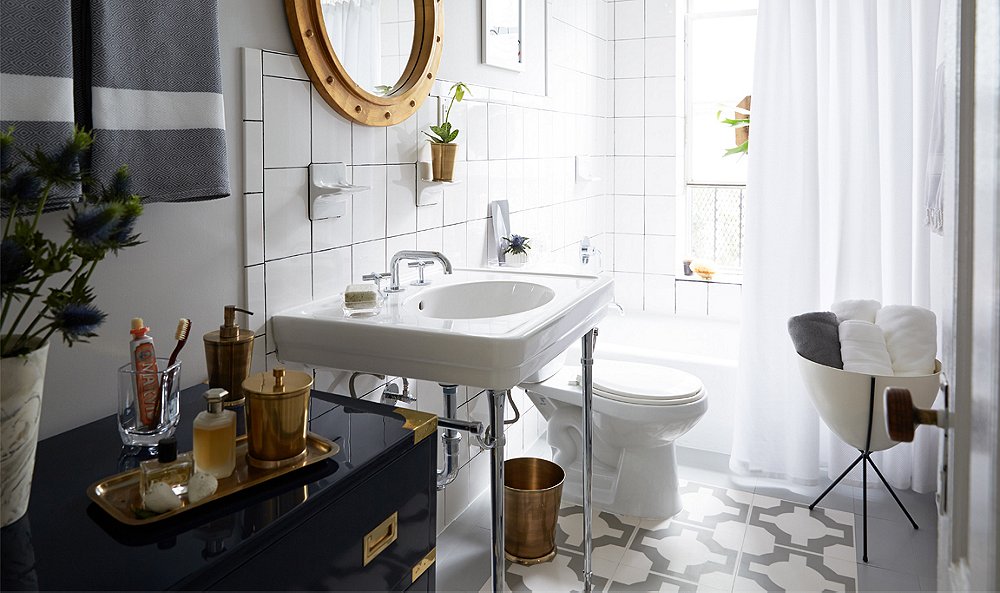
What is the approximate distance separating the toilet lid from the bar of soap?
1.08 metres

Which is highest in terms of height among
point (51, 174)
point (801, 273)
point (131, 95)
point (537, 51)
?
point (537, 51)

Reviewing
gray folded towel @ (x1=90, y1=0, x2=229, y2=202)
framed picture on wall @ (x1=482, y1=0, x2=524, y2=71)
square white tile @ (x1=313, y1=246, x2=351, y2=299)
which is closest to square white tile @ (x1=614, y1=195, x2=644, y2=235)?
framed picture on wall @ (x1=482, y1=0, x2=524, y2=71)

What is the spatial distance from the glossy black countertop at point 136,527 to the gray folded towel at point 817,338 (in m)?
1.64

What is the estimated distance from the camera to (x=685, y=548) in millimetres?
2248

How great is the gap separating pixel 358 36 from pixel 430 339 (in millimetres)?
814

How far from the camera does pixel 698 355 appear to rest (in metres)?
3.14

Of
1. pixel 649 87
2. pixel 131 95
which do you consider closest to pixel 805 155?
pixel 649 87

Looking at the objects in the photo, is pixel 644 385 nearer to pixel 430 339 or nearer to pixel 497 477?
pixel 497 477

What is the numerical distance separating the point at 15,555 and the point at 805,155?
2540mm

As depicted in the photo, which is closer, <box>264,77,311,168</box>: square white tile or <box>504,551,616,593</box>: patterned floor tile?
<box>264,77,311,168</box>: square white tile

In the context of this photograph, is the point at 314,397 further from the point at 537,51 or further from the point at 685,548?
the point at 537,51

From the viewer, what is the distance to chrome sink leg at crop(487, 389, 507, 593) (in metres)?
1.46

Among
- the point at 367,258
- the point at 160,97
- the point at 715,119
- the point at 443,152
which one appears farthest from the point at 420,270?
the point at 715,119

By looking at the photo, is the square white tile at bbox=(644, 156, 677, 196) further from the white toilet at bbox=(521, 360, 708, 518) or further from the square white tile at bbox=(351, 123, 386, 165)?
the square white tile at bbox=(351, 123, 386, 165)
